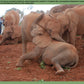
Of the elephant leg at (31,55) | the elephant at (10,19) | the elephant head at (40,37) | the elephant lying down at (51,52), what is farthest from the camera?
the elephant at (10,19)

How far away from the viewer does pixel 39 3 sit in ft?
13.3

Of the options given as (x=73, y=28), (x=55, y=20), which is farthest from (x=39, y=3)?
(x=73, y=28)

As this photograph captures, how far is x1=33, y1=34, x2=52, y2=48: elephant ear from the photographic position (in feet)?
15.6

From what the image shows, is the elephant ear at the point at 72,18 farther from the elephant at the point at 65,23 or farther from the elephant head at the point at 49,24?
the elephant head at the point at 49,24

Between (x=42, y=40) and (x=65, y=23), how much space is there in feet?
4.25

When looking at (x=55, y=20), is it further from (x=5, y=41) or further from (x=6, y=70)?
(x=5, y=41)

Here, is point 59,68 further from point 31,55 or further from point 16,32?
point 16,32

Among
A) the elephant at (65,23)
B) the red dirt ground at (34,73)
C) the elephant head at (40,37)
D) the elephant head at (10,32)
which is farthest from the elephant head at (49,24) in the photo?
the elephant head at (10,32)

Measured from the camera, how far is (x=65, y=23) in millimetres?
5785

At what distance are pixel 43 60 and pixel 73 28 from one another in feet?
6.15

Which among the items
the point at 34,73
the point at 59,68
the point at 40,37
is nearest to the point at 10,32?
the point at 40,37

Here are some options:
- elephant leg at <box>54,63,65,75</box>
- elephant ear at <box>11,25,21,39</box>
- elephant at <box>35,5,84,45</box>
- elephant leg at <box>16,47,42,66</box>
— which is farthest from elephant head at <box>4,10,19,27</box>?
elephant leg at <box>54,63,65,75</box>

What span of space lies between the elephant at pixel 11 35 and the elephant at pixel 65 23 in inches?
119

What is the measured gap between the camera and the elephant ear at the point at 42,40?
4762 mm
